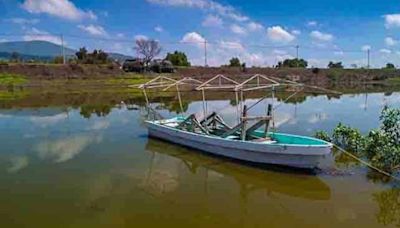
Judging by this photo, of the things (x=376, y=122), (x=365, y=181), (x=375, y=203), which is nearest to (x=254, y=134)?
(x=365, y=181)

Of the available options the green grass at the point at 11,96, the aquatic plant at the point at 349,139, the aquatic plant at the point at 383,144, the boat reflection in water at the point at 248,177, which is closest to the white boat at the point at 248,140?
the boat reflection in water at the point at 248,177

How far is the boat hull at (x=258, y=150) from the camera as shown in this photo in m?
12.8

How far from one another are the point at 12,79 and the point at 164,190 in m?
49.6

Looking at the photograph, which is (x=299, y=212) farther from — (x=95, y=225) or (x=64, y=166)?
(x=64, y=166)

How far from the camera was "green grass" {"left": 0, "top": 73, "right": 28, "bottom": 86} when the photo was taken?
174 ft

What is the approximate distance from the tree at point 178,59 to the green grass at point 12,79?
28.7 metres

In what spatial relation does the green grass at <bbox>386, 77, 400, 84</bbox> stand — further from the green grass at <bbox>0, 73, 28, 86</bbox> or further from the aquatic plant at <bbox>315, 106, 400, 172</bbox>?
the aquatic plant at <bbox>315, 106, 400, 172</bbox>

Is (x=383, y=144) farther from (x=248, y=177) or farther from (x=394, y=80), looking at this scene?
(x=394, y=80)

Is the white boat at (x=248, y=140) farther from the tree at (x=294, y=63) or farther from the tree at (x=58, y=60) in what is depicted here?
the tree at (x=294, y=63)

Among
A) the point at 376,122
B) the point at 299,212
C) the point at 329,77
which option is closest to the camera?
the point at 299,212

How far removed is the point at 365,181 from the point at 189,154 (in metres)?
6.43

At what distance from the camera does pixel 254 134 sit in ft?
52.1

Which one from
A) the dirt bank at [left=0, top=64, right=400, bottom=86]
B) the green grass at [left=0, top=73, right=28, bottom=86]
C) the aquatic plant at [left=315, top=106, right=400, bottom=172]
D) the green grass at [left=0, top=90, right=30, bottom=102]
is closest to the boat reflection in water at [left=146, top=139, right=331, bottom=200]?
the aquatic plant at [left=315, top=106, right=400, bottom=172]

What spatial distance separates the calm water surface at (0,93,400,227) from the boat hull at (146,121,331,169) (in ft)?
1.06
